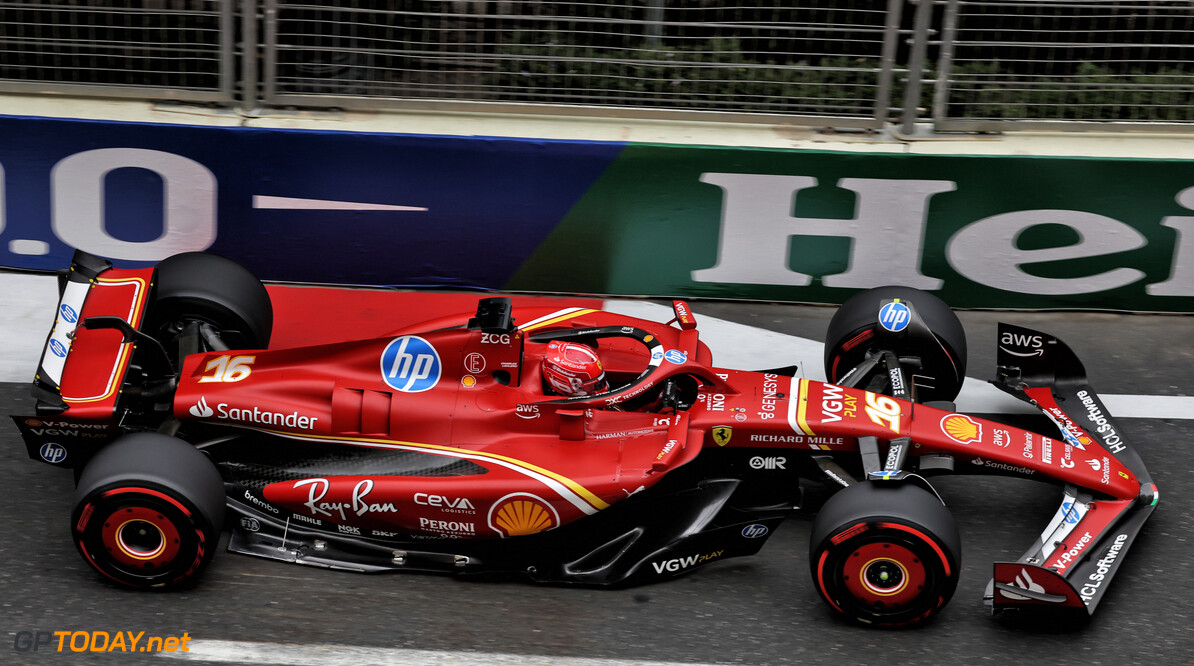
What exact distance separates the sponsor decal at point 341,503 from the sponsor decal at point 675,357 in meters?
1.31

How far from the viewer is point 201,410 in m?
5.03

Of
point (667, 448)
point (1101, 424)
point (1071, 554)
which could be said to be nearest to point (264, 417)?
point (667, 448)

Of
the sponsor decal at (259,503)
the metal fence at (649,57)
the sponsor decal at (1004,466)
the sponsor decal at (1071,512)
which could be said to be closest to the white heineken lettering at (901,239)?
the metal fence at (649,57)

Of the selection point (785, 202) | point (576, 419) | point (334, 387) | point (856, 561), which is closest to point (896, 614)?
point (856, 561)

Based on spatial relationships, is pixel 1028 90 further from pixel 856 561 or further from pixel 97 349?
pixel 97 349

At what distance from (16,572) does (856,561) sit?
3.40m

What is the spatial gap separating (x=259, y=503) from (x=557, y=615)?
4.39 ft

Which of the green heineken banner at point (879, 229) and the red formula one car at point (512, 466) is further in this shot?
the green heineken banner at point (879, 229)

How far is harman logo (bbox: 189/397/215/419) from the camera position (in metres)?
5.02

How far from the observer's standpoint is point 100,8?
7.10 metres

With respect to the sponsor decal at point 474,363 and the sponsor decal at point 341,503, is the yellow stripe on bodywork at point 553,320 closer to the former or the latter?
the sponsor decal at point 474,363

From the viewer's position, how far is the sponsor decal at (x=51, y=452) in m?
4.91

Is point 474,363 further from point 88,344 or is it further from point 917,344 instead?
point 917,344

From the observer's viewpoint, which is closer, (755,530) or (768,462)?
(755,530)
